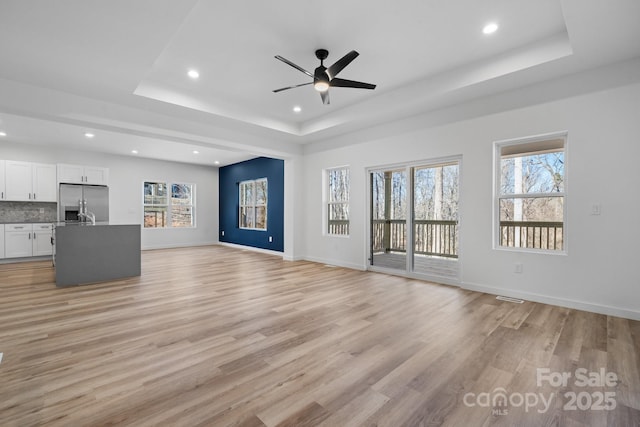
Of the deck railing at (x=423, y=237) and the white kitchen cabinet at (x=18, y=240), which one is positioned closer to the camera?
the deck railing at (x=423, y=237)

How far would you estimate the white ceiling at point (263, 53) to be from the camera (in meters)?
2.59

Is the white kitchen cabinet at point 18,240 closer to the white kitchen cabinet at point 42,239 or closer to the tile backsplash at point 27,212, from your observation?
the white kitchen cabinet at point 42,239

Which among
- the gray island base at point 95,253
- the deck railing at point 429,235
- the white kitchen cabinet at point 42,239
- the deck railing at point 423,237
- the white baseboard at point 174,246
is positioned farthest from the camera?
the white baseboard at point 174,246

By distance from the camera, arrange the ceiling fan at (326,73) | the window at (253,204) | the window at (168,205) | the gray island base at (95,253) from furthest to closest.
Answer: the window at (168,205) < the window at (253,204) < the gray island base at (95,253) < the ceiling fan at (326,73)

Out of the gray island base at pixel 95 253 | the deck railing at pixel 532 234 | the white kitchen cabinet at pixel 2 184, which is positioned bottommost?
the gray island base at pixel 95 253

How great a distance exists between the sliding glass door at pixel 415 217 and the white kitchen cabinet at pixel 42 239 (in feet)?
24.9

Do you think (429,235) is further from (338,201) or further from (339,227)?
(338,201)

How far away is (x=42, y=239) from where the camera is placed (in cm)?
688

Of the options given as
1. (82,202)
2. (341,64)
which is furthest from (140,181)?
(341,64)

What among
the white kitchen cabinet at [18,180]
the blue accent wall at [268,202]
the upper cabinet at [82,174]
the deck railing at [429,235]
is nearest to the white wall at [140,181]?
the upper cabinet at [82,174]

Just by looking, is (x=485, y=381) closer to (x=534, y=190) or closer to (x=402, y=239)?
(x=534, y=190)

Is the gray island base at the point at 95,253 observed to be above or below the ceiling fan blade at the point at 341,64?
below

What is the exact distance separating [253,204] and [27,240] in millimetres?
5277

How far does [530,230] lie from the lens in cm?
386
